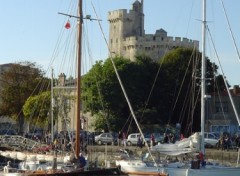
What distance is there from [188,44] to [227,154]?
3191 inches

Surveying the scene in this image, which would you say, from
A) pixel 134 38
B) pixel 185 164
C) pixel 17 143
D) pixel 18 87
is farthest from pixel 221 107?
pixel 134 38

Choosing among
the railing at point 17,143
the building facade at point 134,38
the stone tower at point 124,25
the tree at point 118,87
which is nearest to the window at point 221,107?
the tree at point 118,87

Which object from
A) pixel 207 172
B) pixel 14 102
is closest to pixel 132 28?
pixel 14 102

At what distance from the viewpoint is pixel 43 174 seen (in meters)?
29.6

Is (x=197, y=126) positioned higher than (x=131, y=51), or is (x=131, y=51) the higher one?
Answer: (x=131, y=51)

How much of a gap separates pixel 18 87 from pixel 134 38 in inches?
1521

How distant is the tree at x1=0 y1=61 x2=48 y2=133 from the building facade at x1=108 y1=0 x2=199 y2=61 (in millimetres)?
28064

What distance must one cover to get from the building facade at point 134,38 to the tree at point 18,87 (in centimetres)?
2806

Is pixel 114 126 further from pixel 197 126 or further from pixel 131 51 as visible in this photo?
pixel 131 51

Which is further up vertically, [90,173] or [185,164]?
[185,164]

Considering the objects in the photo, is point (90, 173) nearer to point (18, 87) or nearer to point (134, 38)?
point (18, 87)

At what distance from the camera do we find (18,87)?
329ft

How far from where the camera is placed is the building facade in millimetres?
128750

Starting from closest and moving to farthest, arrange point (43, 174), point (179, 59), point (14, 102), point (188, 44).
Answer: point (43, 174) → point (179, 59) → point (14, 102) → point (188, 44)
